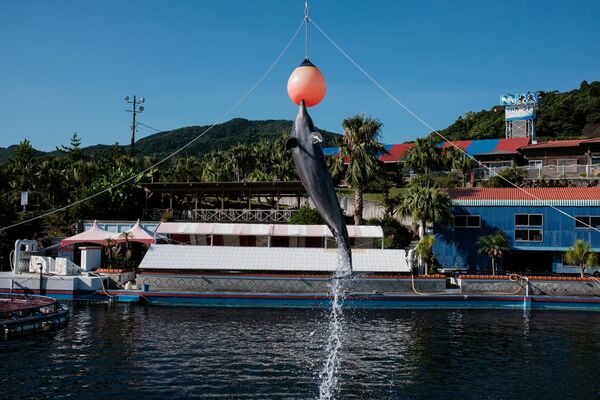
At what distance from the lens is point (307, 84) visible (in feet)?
17.9

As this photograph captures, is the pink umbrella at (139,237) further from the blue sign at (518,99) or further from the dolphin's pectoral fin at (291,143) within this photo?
the blue sign at (518,99)

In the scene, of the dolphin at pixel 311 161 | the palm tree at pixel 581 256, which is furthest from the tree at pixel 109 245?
the dolphin at pixel 311 161

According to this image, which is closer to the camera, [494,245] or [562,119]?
[494,245]

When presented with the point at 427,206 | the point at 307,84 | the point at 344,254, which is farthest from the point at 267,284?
the point at 307,84

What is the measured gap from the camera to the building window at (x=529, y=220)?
38594 mm

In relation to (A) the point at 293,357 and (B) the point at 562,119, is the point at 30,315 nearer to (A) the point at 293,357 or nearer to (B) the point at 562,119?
(A) the point at 293,357

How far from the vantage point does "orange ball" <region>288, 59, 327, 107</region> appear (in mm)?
5449

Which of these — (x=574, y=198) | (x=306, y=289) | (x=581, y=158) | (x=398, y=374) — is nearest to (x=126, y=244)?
(x=306, y=289)

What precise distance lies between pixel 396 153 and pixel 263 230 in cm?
4176

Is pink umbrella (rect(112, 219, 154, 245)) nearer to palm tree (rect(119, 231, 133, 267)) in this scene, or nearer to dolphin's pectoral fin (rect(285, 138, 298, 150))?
palm tree (rect(119, 231, 133, 267))

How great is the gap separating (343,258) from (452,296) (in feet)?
89.6

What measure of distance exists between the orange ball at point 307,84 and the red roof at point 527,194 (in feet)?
119

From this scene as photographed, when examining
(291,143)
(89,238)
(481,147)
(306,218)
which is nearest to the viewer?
(291,143)

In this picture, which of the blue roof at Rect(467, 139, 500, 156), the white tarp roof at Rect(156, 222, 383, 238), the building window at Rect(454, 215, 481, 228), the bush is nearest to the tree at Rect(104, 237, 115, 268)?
the white tarp roof at Rect(156, 222, 383, 238)
